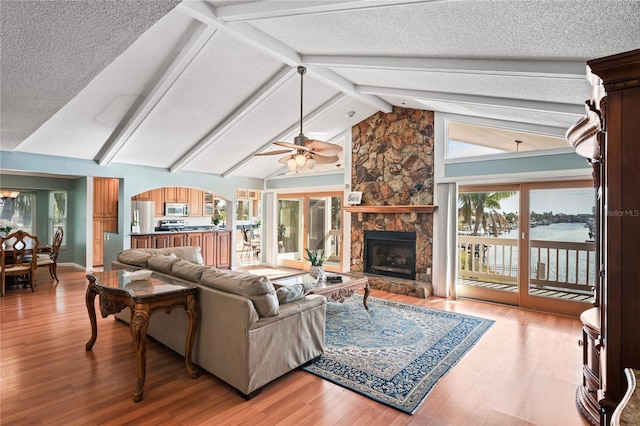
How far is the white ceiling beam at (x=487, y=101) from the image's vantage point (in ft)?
10.8

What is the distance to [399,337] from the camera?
3.65 m

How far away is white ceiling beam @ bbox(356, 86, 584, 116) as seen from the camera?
328cm

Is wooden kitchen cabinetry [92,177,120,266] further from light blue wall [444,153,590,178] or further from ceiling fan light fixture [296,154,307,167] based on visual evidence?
light blue wall [444,153,590,178]

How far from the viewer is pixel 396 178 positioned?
6.24 m

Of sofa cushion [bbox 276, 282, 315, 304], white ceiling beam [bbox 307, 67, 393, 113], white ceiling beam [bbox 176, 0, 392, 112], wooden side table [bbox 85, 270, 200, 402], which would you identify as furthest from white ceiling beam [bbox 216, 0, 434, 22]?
wooden side table [bbox 85, 270, 200, 402]

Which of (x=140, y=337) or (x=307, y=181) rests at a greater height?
(x=307, y=181)

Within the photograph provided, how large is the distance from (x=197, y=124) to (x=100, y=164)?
2215mm

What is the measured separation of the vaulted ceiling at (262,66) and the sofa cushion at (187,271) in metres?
1.70

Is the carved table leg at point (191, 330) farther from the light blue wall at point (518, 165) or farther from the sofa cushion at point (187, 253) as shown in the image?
the light blue wall at point (518, 165)

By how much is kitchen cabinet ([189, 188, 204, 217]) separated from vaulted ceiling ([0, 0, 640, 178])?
2.42 m

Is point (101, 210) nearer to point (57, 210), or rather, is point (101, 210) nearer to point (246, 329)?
point (57, 210)

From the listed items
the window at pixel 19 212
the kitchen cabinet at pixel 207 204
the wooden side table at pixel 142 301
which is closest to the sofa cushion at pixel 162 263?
the wooden side table at pixel 142 301

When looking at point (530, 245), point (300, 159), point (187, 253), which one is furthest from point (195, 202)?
point (530, 245)

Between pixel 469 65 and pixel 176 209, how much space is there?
7921 millimetres
